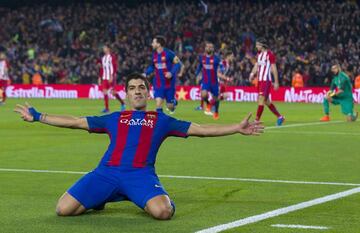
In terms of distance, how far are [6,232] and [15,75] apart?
4534 centimetres

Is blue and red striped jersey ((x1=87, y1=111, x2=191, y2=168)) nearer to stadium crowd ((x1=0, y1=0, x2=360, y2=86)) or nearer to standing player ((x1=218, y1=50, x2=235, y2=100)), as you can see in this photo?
standing player ((x1=218, y1=50, x2=235, y2=100))

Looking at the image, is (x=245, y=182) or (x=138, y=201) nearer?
(x=138, y=201)

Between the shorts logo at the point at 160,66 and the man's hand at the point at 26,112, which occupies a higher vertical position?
the man's hand at the point at 26,112

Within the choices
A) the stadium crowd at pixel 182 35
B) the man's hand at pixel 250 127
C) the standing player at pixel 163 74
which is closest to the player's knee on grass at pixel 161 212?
the man's hand at pixel 250 127

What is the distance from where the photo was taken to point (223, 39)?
50.5 meters

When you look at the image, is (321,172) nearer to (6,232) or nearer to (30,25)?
(6,232)

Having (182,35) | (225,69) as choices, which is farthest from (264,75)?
(182,35)

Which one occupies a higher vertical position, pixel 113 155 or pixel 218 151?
pixel 113 155

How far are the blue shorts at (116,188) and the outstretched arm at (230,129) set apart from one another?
66 cm

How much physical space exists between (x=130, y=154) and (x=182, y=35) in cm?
4357

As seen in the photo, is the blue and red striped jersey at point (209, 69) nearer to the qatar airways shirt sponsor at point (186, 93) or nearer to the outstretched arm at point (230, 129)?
the qatar airways shirt sponsor at point (186, 93)

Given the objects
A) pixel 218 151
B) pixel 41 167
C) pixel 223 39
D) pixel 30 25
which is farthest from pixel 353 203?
pixel 30 25

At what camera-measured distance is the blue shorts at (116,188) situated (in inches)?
350

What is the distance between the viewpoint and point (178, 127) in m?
9.28
